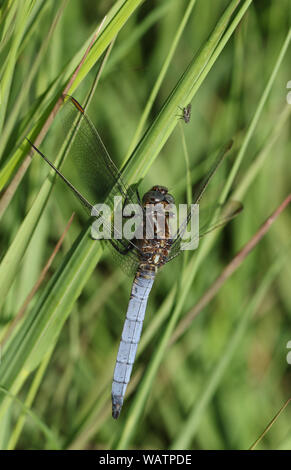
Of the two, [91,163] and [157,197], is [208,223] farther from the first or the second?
[91,163]

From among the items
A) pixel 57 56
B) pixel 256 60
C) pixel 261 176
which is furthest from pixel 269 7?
pixel 57 56

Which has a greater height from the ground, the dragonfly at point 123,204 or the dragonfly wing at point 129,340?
the dragonfly at point 123,204

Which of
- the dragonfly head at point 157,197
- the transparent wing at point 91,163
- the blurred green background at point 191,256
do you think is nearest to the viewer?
the transparent wing at point 91,163

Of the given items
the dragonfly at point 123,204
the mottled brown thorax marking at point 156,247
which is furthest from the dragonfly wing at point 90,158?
the mottled brown thorax marking at point 156,247

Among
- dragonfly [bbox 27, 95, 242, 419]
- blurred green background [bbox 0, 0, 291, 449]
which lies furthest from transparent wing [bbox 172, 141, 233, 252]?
blurred green background [bbox 0, 0, 291, 449]

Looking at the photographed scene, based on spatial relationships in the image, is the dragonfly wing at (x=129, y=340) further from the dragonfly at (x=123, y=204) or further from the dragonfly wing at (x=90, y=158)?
the dragonfly wing at (x=90, y=158)

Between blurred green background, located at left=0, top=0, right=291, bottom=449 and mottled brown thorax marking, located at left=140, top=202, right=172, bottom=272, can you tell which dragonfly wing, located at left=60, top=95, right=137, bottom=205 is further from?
blurred green background, located at left=0, top=0, right=291, bottom=449

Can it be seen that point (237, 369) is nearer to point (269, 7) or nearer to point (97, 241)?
point (97, 241)

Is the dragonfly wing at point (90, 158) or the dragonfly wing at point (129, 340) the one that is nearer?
the dragonfly wing at point (90, 158)
